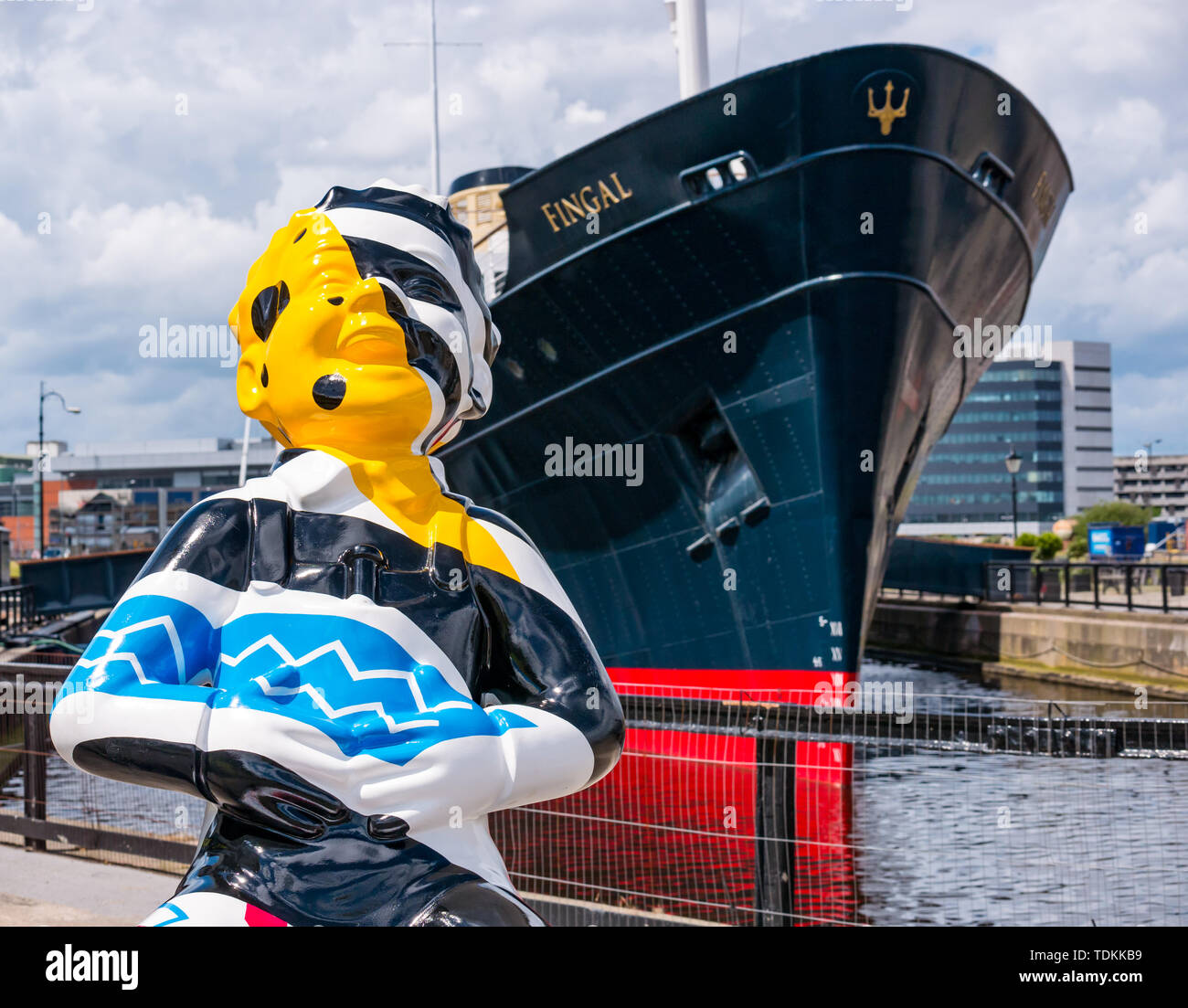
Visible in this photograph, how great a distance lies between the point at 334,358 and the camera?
6.99 ft

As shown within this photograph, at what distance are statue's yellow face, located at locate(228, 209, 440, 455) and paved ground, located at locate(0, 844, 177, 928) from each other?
3015 mm

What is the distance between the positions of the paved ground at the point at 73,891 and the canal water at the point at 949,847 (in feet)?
1.22

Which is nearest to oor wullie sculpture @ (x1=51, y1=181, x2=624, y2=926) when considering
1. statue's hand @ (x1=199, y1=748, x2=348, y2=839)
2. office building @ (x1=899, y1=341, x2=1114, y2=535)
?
statue's hand @ (x1=199, y1=748, x2=348, y2=839)

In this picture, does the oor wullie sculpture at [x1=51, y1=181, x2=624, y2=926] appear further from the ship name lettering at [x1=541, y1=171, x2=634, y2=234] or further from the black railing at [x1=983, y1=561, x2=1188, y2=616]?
the black railing at [x1=983, y1=561, x2=1188, y2=616]

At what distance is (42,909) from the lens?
180 inches

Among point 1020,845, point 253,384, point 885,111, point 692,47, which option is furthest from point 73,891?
point 692,47

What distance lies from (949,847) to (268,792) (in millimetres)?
4838

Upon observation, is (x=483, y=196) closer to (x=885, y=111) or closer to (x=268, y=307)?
(x=885, y=111)

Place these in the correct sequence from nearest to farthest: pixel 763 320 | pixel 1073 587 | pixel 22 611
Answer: pixel 763 320, pixel 22 611, pixel 1073 587

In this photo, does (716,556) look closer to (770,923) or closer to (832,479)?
(832,479)

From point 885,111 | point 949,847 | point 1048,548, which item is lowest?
point 949,847

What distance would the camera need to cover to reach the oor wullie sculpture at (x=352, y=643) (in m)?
1.87

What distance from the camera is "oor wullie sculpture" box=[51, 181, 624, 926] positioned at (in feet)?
6.12

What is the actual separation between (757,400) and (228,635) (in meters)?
7.79
